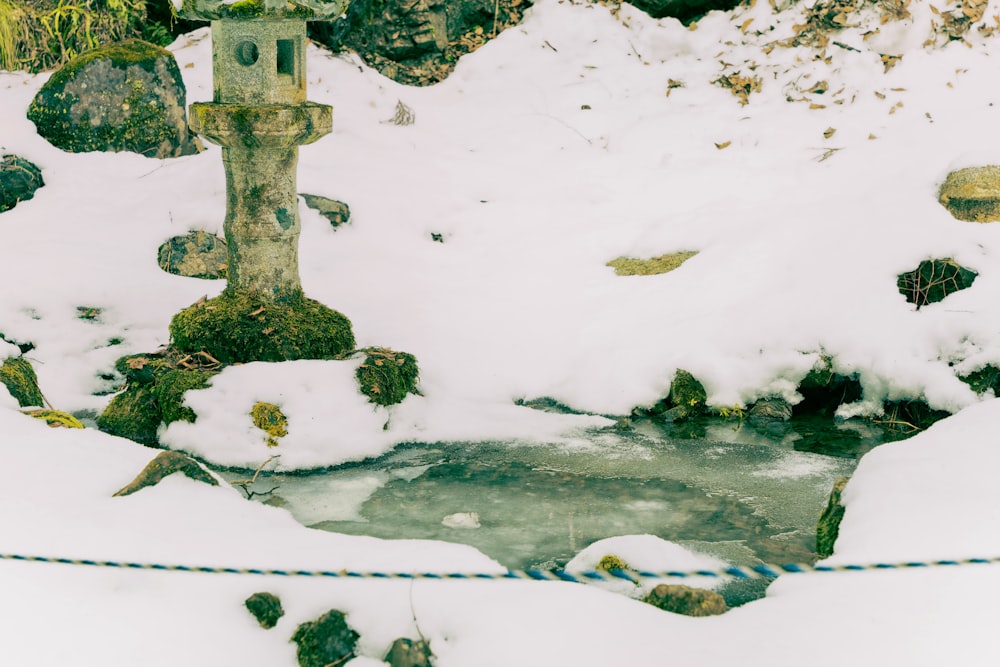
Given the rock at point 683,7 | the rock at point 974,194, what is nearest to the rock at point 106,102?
the rock at point 683,7

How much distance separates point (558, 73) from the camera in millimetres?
12062

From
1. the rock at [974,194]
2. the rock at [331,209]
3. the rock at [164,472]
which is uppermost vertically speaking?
the rock at [974,194]

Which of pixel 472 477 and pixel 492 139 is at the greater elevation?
pixel 492 139

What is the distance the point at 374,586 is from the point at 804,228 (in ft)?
17.0

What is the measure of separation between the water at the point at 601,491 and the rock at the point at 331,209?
10.1 feet

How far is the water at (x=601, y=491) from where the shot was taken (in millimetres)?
5137

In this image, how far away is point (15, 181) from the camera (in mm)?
8883

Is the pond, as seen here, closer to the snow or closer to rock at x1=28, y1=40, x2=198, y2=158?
the snow

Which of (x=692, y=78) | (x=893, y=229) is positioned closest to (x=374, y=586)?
(x=893, y=229)

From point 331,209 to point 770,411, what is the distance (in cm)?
394

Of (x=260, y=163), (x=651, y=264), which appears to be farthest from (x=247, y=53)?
(x=651, y=264)

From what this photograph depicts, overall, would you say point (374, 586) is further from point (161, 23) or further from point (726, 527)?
point (161, 23)

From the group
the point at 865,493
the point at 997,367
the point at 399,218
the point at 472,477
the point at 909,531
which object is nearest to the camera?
the point at 909,531

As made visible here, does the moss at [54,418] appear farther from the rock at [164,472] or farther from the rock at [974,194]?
the rock at [974,194]
